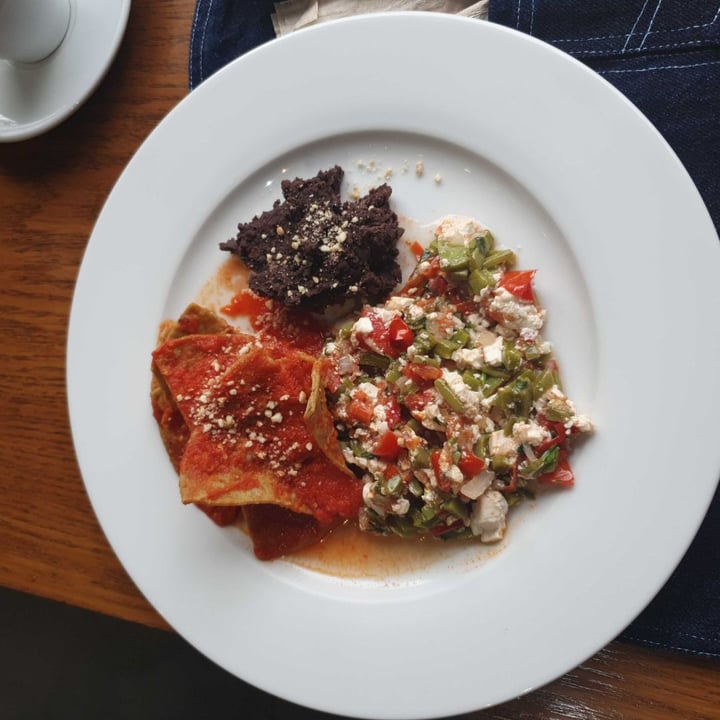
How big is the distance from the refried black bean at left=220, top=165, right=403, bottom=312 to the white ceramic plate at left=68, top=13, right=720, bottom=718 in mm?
117

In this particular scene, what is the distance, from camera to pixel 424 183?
7.24ft

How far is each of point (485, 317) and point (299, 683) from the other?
3.96 ft

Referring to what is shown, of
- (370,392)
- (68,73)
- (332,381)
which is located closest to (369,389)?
(370,392)

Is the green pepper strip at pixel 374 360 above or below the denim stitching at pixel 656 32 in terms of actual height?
below

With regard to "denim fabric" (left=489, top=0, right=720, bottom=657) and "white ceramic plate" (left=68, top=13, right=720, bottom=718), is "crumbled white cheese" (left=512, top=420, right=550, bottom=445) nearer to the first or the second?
"white ceramic plate" (left=68, top=13, right=720, bottom=718)

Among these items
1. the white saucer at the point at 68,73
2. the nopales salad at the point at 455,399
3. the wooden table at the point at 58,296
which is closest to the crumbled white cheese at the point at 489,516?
the nopales salad at the point at 455,399

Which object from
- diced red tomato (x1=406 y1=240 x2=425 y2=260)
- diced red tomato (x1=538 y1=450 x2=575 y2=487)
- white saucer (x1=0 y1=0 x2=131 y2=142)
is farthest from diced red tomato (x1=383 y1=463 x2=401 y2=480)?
white saucer (x1=0 y1=0 x2=131 y2=142)

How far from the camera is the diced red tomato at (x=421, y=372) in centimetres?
203

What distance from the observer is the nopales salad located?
1.99 meters

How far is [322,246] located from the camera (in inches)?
82.2

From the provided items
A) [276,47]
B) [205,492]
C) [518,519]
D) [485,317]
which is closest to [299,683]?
[205,492]

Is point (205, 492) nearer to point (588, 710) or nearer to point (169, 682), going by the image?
point (588, 710)

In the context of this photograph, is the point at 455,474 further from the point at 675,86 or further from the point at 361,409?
the point at 675,86

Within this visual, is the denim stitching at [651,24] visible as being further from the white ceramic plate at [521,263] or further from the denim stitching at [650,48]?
the white ceramic plate at [521,263]
